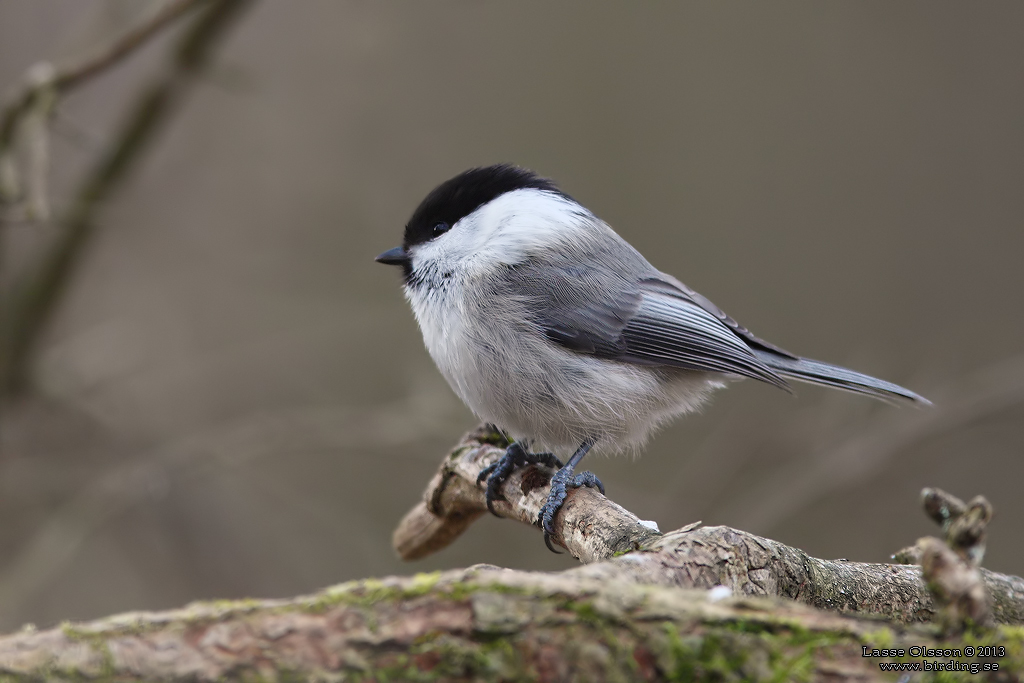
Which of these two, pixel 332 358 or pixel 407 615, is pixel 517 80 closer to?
pixel 332 358

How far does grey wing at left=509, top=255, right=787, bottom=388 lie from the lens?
2.25 m

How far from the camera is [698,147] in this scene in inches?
194

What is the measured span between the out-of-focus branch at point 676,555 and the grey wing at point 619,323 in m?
0.41

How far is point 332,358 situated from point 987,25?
14.1 feet

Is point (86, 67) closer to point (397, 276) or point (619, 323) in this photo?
point (397, 276)

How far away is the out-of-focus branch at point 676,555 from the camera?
3.93ft

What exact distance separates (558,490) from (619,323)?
0.58m

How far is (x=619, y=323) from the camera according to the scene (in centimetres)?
230

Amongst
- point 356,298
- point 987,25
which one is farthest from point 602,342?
point 987,25

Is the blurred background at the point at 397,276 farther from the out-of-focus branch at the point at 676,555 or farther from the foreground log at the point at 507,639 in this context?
the foreground log at the point at 507,639

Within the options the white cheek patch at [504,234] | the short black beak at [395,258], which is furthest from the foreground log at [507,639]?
the short black beak at [395,258]

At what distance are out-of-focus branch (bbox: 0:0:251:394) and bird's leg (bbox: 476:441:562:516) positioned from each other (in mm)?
1553

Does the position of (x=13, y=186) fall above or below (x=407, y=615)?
above

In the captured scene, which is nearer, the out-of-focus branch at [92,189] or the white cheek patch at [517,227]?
the white cheek patch at [517,227]
